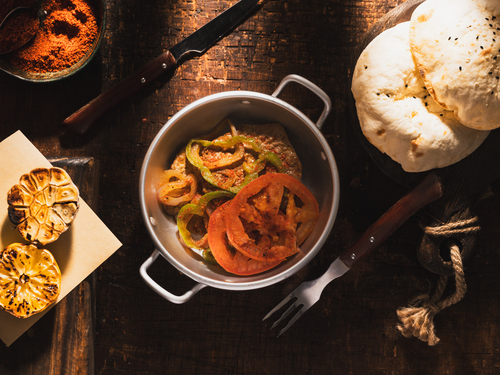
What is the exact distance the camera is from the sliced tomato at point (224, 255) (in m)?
1.70

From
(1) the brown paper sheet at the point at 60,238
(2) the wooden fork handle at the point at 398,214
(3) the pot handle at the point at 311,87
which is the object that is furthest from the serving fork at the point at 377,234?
(1) the brown paper sheet at the point at 60,238

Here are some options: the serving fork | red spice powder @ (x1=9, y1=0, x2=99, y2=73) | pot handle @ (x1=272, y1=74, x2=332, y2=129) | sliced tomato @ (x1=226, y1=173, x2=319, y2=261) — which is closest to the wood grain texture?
red spice powder @ (x1=9, y1=0, x2=99, y2=73)

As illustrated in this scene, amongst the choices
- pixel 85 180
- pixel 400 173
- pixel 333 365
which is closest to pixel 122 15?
pixel 85 180

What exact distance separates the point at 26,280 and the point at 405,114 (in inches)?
77.2

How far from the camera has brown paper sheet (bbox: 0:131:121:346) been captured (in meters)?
1.76

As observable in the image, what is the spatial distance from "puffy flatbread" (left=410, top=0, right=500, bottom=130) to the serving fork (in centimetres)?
34

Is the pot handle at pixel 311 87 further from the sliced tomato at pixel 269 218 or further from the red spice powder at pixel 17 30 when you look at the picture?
the red spice powder at pixel 17 30

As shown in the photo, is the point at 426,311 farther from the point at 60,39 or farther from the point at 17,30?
the point at 17,30

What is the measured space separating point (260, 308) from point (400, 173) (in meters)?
1.08

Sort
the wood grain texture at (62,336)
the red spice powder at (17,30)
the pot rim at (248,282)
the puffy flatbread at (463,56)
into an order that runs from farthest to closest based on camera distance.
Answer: the wood grain texture at (62,336)
the red spice powder at (17,30)
the pot rim at (248,282)
the puffy flatbread at (463,56)

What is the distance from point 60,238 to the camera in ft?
5.91

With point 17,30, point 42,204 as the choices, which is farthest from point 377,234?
point 17,30

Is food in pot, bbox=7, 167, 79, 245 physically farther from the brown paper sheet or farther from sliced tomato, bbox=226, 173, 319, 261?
sliced tomato, bbox=226, 173, 319, 261

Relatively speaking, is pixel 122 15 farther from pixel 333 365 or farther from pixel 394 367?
pixel 394 367
